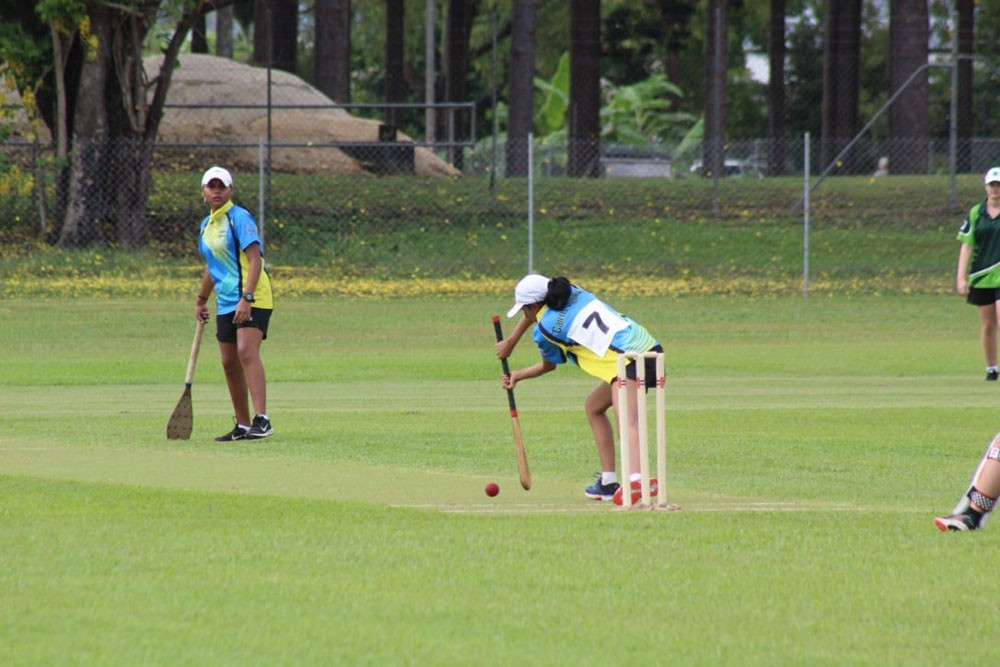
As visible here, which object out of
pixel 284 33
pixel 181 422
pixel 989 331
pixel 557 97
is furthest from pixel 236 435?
pixel 557 97

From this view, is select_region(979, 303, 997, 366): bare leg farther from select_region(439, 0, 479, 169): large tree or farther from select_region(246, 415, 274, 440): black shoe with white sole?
select_region(439, 0, 479, 169): large tree

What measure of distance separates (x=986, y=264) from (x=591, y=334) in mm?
8095

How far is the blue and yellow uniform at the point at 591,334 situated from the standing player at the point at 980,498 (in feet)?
6.24

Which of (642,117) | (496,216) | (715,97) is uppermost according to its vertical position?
(642,117)

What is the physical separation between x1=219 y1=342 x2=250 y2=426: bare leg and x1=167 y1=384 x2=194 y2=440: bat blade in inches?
14.5

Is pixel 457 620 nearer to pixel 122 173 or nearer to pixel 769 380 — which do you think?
pixel 769 380

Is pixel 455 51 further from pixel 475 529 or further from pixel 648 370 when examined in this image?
pixel 475 529

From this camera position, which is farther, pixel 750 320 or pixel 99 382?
pixel 750 320

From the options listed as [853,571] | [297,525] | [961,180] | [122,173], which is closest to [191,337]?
[122,173]

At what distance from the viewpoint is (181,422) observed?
1189cm

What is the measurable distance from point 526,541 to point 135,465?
3551mm

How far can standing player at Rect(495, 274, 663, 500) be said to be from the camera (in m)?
9.12

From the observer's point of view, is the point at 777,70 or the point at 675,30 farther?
the point at 675,30

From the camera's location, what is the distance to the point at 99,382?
16.9m
